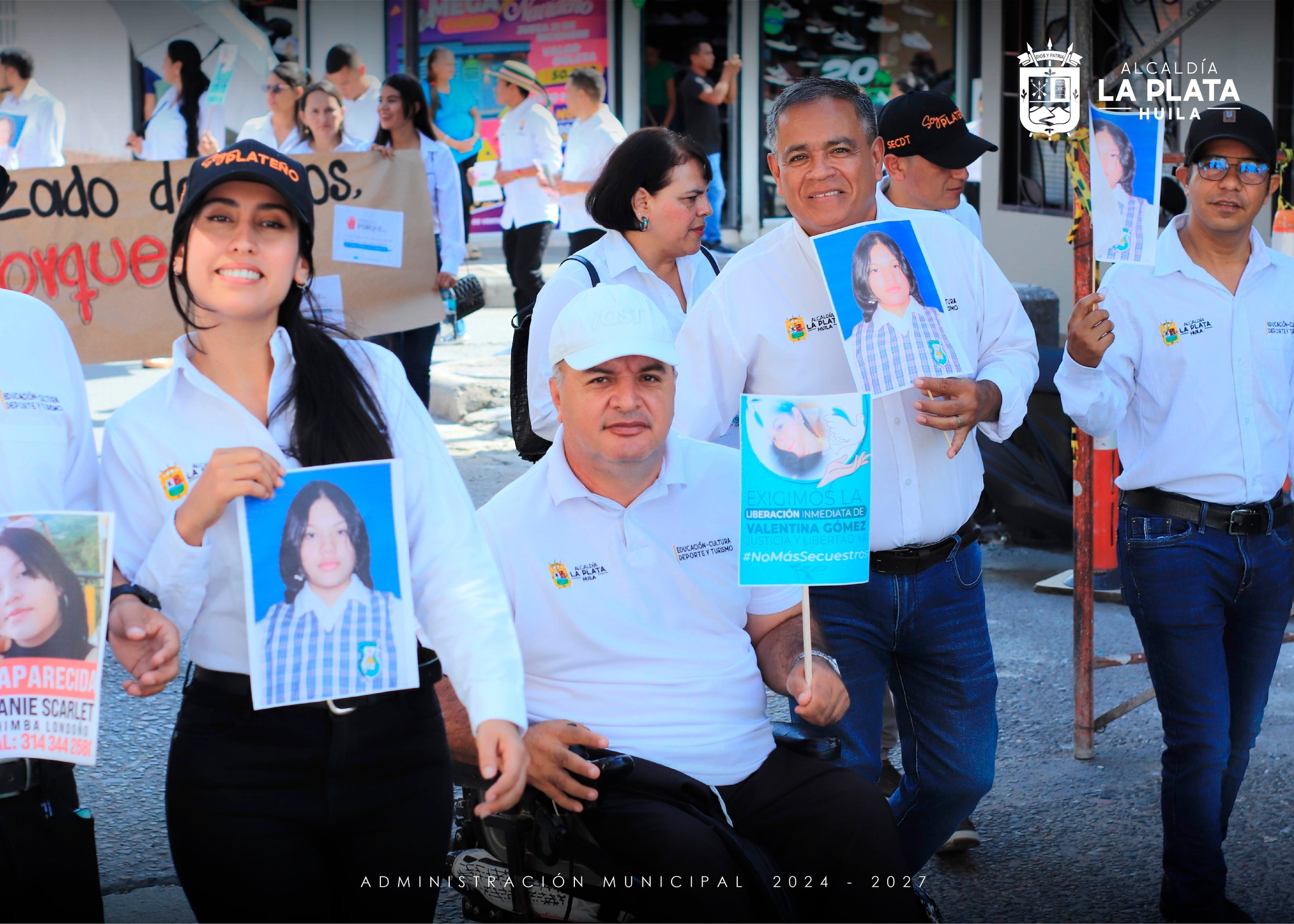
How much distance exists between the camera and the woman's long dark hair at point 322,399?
234 cm

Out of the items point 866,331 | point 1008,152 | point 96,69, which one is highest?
point 96,69

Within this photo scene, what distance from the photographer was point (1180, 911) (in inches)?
137

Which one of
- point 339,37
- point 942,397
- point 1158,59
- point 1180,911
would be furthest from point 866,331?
point 339,37

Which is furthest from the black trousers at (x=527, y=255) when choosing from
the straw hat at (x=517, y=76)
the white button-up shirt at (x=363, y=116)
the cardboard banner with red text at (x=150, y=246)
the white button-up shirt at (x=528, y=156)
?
the cardboard banner with red text at (x=150, y=246)

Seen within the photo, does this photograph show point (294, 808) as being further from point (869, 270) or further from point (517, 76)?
point (517, 76)

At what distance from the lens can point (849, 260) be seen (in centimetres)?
314

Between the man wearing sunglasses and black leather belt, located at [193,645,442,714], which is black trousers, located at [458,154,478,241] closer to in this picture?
the man wearing sunglasses

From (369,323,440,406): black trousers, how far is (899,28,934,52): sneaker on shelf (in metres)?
10.4

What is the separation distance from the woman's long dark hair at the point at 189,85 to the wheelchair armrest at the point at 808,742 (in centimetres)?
1150

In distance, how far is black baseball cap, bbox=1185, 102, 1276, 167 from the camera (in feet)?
11.6

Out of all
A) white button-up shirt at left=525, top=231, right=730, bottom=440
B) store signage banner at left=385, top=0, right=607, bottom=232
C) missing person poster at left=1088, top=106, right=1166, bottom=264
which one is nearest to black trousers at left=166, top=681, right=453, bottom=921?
white button-up shirt at left=525, top=231, right=730, bottom=440

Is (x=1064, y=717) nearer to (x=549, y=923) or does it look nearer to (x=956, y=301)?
(x=956, y=301)

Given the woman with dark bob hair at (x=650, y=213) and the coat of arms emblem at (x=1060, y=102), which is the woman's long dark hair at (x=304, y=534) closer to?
the woman with dark bob hair at (x=650, y=213)

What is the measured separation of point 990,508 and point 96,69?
1535 cm
